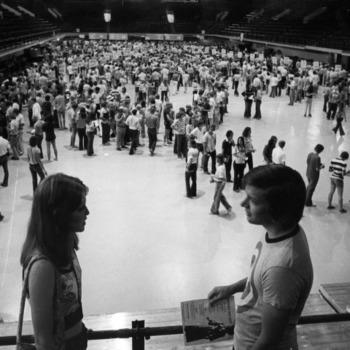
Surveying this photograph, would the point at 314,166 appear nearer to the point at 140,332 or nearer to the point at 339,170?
the point at 339,170

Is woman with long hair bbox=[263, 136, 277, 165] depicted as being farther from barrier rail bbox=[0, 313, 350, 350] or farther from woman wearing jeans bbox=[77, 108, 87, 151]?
barrier rail bbox=[0, 313, 350, 350]

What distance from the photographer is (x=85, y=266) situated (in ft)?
21.4

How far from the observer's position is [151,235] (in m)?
7.55

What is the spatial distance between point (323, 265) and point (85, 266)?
12.2 feet

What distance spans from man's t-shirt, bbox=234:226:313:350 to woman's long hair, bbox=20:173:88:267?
0.80 metres

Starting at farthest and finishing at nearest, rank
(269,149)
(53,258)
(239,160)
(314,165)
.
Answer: (239,160) → (269,149) → (314,165) → (53,258)

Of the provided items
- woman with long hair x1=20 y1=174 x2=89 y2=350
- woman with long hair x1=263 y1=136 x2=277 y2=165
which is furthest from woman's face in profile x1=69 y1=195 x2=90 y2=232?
woman with long hair x1=263 y1=136 x2=277 y2=165

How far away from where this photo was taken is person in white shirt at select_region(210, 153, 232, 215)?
8.03 metres

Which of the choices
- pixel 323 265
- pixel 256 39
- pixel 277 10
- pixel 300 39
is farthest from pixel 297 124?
pixel 277 10

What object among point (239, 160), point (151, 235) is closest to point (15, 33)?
point (239, 160)

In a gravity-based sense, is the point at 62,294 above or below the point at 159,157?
above

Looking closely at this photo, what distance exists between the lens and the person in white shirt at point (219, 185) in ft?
26.3

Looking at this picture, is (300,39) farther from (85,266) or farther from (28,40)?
(85,266)

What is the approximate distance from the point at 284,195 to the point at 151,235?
601cm
